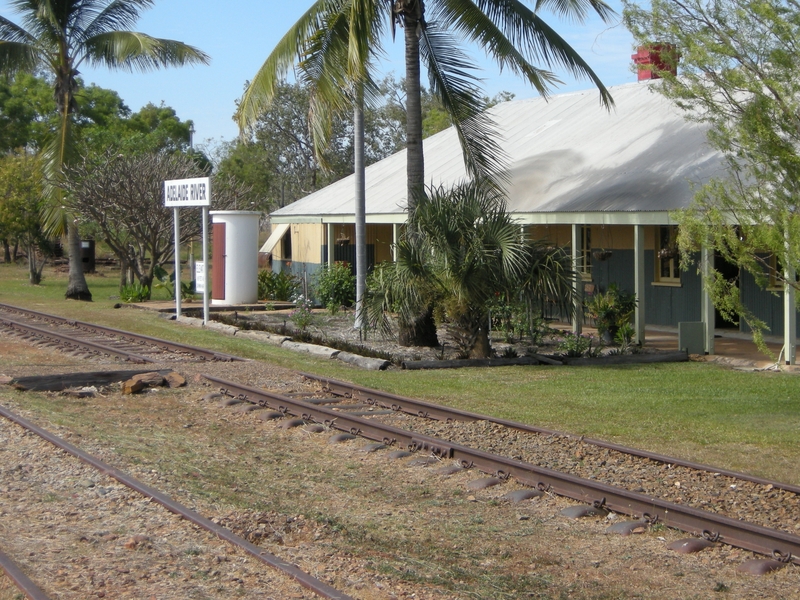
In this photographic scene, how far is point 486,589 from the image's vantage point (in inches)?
211

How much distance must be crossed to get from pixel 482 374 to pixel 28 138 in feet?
172

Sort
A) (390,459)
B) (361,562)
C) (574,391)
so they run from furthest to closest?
(574,391) < (390,459) < (361,562)

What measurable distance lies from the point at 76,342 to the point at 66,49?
46.4 feet

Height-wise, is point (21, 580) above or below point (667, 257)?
below

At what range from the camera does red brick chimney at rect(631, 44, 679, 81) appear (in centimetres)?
1030

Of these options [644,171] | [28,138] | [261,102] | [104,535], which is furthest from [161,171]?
[28,138]

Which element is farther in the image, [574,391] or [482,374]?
[482,374]

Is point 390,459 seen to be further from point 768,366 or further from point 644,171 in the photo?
point 644,171

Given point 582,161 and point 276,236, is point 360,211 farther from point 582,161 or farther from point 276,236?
point 276,236

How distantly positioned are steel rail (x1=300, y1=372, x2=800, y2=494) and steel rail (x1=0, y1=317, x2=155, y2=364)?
Result: 136 inches

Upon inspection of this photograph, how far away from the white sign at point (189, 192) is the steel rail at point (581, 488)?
36.9 ft

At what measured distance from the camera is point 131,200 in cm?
2730

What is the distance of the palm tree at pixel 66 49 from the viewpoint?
87.5 feet

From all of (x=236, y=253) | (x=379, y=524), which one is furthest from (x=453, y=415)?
(x=236, y=253)
